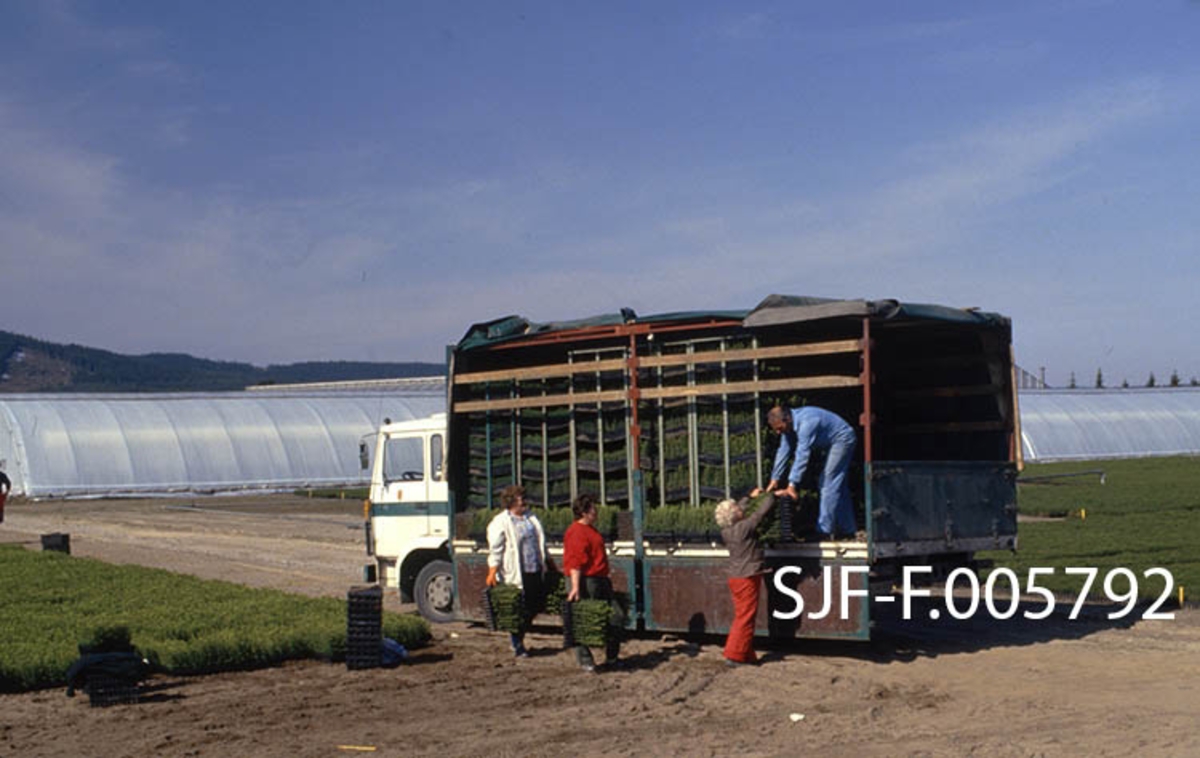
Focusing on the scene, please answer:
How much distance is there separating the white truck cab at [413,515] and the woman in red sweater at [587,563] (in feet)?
13.0

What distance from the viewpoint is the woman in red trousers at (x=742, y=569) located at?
14.7 metres

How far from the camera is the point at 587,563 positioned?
1533 cm

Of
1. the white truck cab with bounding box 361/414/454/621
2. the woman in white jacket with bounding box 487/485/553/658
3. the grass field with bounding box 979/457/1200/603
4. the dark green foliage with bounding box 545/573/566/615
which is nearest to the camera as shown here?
the woman in white jacket with bounding box 487/485/553/658

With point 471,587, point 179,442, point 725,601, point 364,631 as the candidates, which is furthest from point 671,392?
point 179,442

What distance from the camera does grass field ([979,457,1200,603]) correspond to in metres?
22.3

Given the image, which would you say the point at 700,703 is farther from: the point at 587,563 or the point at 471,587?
the point at 471,587

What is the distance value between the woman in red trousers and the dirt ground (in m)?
0.25

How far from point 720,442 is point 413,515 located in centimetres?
545

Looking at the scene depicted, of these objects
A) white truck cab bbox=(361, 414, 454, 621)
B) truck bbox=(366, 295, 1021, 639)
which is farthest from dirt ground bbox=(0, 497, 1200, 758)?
white truck cab bbox=(361, 414, 454, 621)

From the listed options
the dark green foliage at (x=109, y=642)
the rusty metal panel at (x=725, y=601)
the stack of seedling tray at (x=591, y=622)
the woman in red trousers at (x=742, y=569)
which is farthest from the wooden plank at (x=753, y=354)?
the dark green foliage at (x=109, y=642)

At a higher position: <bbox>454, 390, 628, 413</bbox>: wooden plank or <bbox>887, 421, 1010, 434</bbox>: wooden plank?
<bbox>454, 390, 628, 413</bbox>: wooden plank

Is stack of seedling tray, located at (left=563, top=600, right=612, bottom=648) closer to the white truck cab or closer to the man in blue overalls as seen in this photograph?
the man in blue overalls

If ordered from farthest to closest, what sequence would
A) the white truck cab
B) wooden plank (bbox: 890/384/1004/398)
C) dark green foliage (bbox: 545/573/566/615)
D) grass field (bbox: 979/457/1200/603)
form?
grass field (bbox: 979/457/1200/603) → the white truck cab → wooden plank (bbox: 890/384/1004/398) → dark green foliage (bbox: 545/573/566/615)

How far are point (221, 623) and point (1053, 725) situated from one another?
994 centimetres
